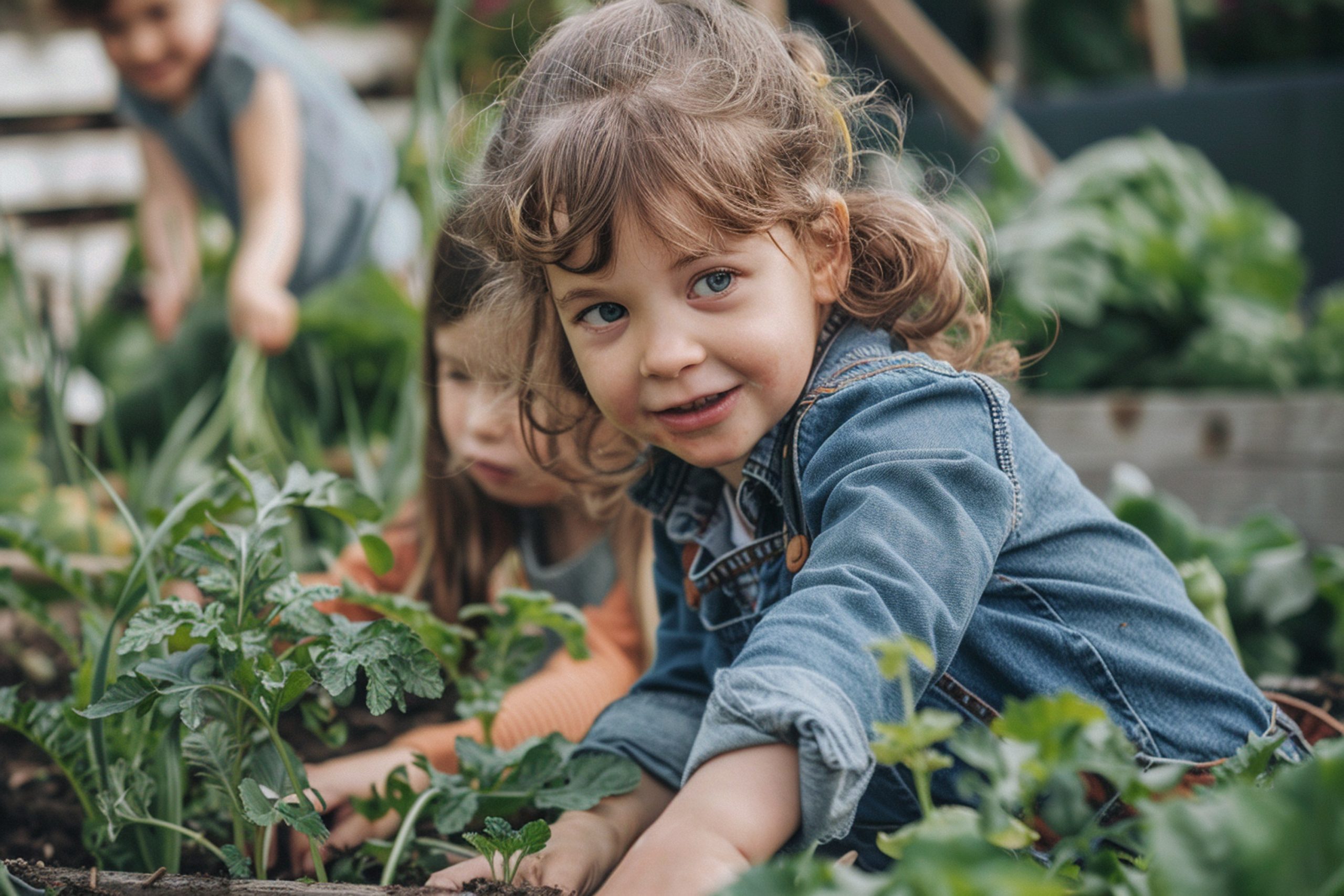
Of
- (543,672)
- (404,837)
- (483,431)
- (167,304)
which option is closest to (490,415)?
(483,431)

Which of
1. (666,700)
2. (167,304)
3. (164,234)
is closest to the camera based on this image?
(666,700)

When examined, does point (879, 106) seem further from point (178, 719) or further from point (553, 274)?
point (178, 719)

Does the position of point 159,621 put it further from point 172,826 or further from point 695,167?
point 695,167

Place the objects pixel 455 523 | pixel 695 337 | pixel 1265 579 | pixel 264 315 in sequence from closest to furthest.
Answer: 1. pixel 695 337
2. pixel 1265 579
3. pixel 455 523
4. pixel 264 315

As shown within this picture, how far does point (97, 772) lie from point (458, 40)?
13.3 ft

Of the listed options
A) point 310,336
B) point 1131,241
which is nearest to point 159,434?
point 310,336

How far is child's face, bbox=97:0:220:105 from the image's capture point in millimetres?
2674

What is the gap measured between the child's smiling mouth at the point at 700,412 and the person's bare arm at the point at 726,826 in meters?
0.30

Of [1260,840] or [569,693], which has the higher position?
[1260,840]

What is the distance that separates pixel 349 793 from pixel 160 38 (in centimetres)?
217

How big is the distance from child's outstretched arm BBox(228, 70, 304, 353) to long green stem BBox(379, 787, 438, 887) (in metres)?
1.47

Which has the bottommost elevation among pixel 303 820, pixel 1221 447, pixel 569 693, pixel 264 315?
pixel 1221 447

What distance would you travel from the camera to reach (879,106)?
121 cm

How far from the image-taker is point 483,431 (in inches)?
60.3
